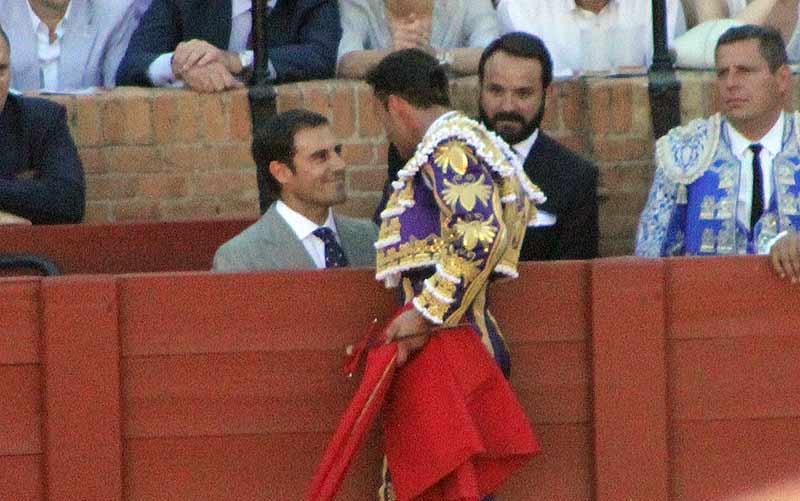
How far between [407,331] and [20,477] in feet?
3.53

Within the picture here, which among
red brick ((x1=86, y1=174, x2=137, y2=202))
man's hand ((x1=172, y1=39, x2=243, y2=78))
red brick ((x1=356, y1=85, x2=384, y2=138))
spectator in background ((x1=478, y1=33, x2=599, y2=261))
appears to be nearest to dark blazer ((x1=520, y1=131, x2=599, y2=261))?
spectator in background ((x1=478, y1=33, x2=599, y2=261))

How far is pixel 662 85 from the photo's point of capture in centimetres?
707

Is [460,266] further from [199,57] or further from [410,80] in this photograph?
[199,57]

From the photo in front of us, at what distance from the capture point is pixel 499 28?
737 centimetres

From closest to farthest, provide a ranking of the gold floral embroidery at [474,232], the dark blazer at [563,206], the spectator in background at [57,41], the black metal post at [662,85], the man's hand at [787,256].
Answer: the gold floral embroidery at [474,232] → the man's hand at [787,256] → the dark blazer at [563,206] → the black metal post at [662,85] → the spectator in background at [57,41]

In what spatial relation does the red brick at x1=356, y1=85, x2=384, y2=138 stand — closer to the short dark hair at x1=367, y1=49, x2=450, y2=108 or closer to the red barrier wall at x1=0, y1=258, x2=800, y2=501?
the red barrier wall at x1=0, y1=258, x2=800, y2=501

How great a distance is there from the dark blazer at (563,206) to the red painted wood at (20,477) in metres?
1.37

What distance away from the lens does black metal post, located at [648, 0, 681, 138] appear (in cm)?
707

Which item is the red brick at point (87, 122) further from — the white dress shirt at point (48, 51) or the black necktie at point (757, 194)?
the black necktie at point (757, 194)

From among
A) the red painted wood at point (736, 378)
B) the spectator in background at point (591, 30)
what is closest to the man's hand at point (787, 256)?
the red painted wood at point (736, 378)

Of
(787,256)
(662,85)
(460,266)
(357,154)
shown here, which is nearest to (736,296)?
(787,256)

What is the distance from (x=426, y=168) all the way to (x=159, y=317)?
34.0 inches

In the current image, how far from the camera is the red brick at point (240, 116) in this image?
7184mm

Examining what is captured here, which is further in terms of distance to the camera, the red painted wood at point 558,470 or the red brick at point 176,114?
the red brick at point 176,114
